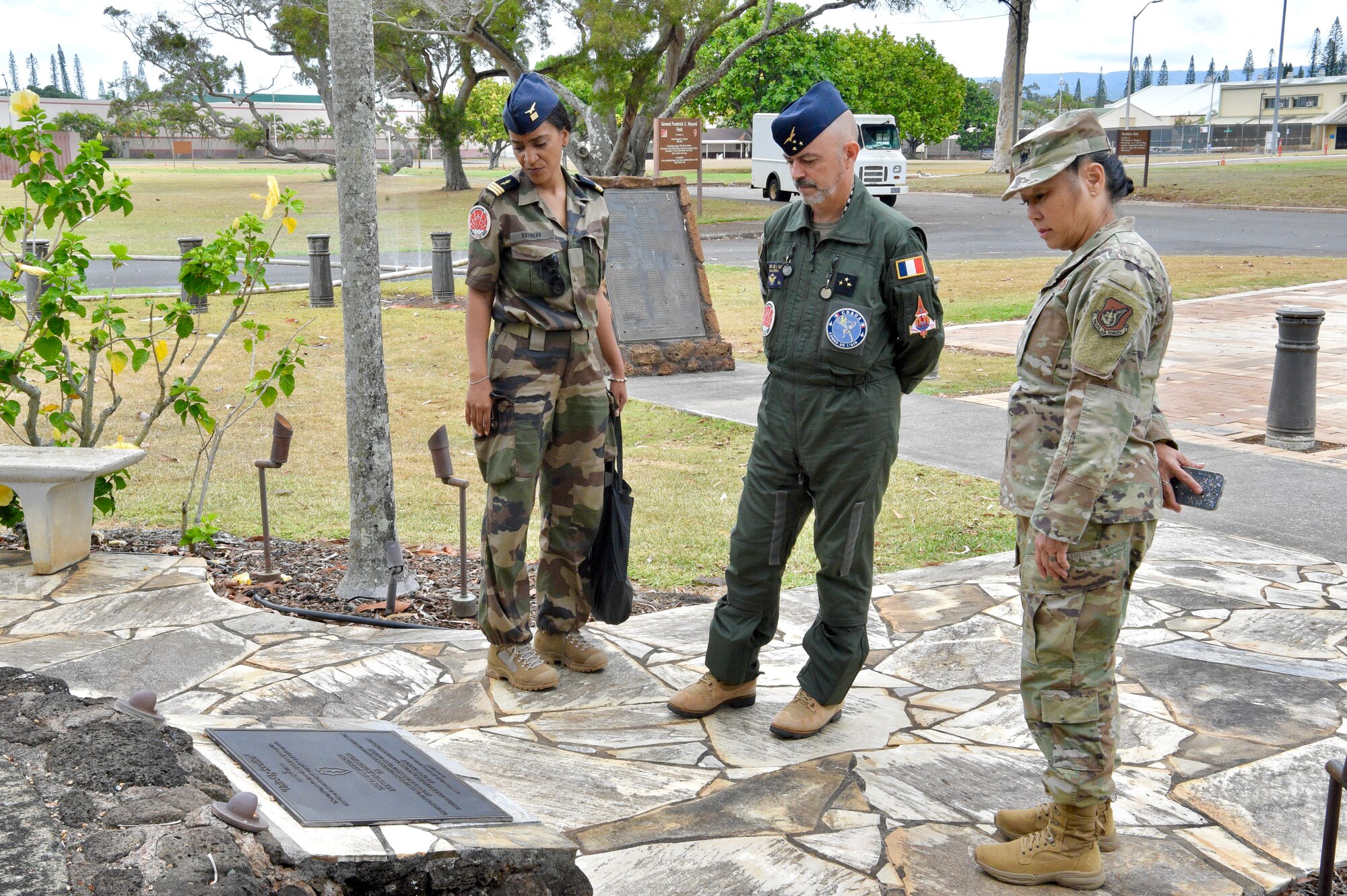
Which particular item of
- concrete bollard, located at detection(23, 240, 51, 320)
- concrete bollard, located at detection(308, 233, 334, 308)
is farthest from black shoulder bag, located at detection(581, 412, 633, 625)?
concrete bollard, located at detection(308, 233, 334, 308)

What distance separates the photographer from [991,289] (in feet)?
55.1

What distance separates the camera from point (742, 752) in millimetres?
3809

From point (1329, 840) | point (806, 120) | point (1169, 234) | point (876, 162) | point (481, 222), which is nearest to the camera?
point (1329, 840)

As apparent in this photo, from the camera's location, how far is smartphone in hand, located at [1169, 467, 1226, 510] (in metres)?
2.93

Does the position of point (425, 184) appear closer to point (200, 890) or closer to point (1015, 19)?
point (1015, 19)

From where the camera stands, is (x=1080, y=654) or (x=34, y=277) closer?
(x=1080, y=654)

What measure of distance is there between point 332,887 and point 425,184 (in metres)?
49.9

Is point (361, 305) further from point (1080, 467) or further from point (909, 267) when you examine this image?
point (1080, 467)

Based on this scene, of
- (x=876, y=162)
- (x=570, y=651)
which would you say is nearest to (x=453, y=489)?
(x=570, y=651)

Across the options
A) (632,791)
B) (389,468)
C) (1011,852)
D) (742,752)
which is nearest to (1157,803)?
(1011,852)

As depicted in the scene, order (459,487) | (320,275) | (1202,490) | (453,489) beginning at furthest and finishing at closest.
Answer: (320,275)
(453,489)
(459,487)
(1202,490)

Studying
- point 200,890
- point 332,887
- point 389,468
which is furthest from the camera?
point 389,468

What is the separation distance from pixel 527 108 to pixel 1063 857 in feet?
9.11

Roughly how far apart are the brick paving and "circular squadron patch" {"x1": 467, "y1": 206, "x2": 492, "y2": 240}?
3.07m
